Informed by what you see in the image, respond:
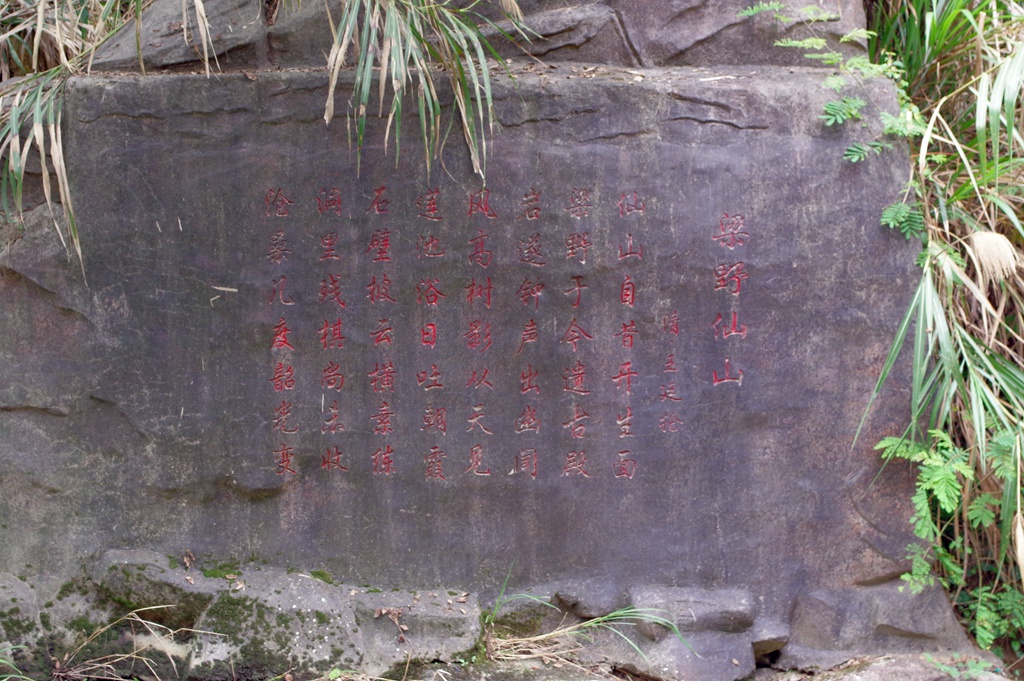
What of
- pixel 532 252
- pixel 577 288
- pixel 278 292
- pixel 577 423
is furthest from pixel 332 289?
pixel 577 423

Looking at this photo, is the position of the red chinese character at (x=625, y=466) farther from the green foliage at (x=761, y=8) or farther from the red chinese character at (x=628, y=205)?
the green foliage at (x=761, y=8)

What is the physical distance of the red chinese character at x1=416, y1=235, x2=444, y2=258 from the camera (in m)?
2.48

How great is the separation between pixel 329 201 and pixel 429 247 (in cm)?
34

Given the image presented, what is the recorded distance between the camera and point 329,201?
8.20 feet

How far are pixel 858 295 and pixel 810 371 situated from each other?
269mm

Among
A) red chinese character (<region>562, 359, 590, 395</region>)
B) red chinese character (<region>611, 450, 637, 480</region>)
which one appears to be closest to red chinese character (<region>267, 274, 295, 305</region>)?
red chinese character (<region>562, 359, 590, 395</region>)

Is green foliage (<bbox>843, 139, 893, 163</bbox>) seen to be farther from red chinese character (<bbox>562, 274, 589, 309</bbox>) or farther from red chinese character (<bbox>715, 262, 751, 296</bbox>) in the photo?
red chinese character (<bbox>562, 274, 589, 309</bbox>)

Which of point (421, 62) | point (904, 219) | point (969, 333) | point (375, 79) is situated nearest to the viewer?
point (421, 62)

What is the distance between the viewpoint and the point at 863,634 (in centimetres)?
241

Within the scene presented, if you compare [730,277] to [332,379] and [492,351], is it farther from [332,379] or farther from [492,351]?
[332,379]

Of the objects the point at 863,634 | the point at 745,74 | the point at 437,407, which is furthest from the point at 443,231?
the point at 863,634

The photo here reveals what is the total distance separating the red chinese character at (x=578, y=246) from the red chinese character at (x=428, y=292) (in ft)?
1.32

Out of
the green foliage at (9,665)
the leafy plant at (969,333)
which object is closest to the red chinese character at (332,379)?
the green foliage at (9,665)

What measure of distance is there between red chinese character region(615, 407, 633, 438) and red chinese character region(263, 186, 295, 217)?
1.19 metres
